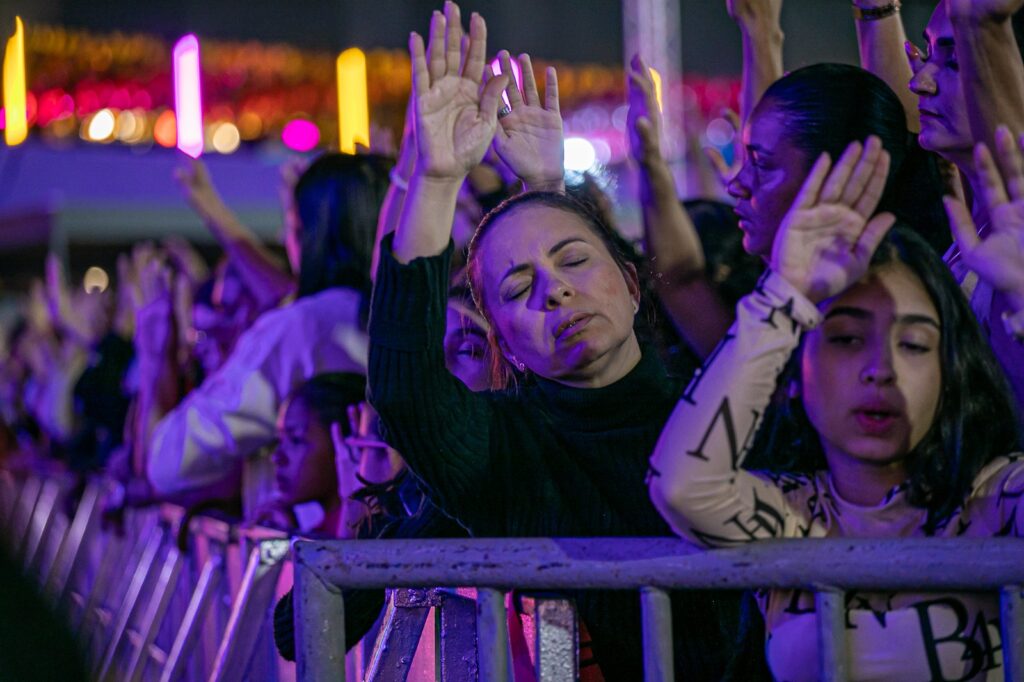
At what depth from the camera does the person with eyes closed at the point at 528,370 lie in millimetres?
1997

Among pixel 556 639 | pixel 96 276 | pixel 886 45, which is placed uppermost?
pixel 96 276

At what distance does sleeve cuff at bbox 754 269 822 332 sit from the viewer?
5.55 feet

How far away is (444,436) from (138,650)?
301 cm

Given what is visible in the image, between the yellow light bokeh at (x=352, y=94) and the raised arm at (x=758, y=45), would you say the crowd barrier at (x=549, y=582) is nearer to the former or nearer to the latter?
the raised arm at (x=758, y=45)

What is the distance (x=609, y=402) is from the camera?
7.00 feet

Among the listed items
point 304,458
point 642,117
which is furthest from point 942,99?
point 304,458

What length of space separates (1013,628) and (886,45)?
65.1 inches

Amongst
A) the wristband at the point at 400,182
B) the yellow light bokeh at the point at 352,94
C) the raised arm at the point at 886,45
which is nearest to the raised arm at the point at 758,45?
the raised arm at the point at 886,45

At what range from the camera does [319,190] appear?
12.2 ft

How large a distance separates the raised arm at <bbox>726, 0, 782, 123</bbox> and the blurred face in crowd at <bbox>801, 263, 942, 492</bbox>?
1.31m

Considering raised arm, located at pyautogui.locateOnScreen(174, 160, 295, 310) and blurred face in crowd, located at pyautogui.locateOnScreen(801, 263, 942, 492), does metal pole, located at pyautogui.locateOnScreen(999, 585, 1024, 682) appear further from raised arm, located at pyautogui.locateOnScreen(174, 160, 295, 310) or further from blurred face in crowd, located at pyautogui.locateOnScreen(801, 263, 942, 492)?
raised arm, located at pyautogui.locateOnScreen(174, 160, 295, 310)

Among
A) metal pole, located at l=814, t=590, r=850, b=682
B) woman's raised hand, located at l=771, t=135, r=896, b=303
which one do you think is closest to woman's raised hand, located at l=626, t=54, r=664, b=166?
woman's raised hand, located at l=771, t=135, r=896, b=303

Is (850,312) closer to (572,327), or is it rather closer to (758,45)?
(572,327)

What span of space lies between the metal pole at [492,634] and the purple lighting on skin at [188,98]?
654 inches
